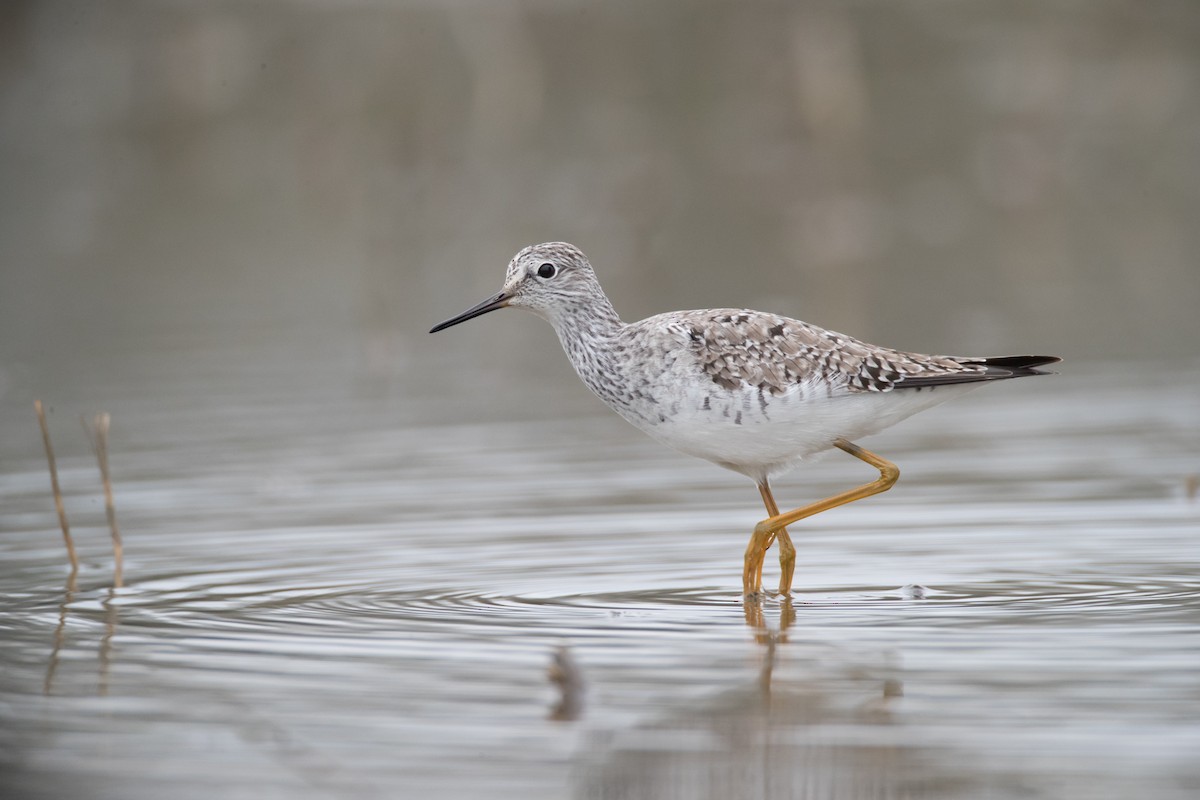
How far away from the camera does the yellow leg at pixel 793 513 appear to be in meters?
8.29

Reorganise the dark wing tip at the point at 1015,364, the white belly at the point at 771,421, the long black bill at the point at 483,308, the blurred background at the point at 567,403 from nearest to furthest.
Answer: the blurred background at the point at 567,403, the white belly at the point at 771,421, the dark wing tip at the point at 1015,364, the long black bill at the point at 483,308

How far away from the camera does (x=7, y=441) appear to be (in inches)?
503

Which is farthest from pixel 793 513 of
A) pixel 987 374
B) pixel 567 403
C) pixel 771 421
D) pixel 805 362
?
pixel 567 403

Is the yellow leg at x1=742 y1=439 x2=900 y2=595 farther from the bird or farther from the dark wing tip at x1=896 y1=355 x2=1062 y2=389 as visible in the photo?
the dark wing tip at x1=896 y1=355 x2=1062 y2=389

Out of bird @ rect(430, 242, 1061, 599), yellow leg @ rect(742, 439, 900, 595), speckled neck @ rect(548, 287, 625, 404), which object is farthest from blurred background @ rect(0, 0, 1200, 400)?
bird @ rect(430, 242, 1061, 599)

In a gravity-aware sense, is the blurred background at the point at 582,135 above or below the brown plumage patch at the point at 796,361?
above

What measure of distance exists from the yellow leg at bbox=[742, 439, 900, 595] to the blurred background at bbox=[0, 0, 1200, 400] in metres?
11.6

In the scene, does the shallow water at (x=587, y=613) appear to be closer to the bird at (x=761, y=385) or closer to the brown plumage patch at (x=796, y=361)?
the bird at (x=761, y=385)

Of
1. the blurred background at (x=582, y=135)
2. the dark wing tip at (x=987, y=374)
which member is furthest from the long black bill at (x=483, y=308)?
the blurred background at (x=582, y=135)

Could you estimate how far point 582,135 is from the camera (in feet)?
82.2

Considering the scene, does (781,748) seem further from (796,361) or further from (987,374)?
(987,374)

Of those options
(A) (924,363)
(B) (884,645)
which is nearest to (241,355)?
(A) (924,363)

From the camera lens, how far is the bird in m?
8.03

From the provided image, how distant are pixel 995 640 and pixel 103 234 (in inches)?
741
